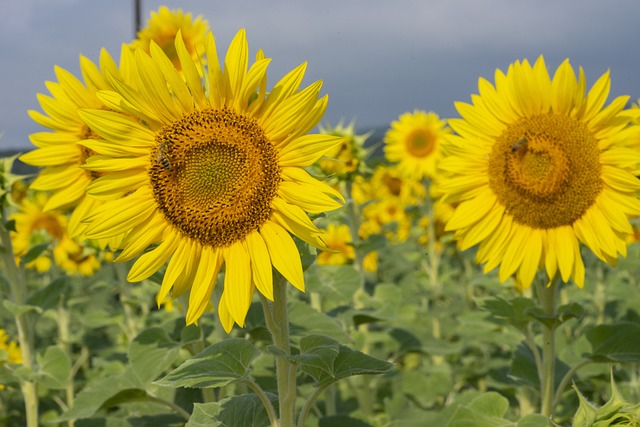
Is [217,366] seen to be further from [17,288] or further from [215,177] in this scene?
[17,288]

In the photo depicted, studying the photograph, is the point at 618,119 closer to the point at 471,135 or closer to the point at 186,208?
the point at 471,135

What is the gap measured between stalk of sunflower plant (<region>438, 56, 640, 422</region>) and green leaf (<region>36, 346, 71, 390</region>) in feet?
6.72

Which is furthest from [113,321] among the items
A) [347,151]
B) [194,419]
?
[194,419]

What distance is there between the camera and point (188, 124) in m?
2.11

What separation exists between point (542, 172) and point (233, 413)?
1755 mm

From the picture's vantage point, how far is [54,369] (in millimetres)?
3562

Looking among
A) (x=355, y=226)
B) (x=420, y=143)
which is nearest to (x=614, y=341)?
(x=355, y=226)

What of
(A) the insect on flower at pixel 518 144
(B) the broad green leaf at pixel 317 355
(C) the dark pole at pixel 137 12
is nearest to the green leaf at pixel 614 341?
(A) the insect on flower at pixel 518 144

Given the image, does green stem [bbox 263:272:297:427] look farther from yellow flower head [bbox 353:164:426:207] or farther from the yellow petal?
yellow flower head [bbox 353:164:426:207]

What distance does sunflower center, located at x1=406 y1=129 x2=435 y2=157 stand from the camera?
24.8ft

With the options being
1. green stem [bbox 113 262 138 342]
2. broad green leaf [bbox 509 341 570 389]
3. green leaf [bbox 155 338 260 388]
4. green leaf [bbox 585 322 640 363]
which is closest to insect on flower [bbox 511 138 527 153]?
green leaf [bbox 585 322 640 363]

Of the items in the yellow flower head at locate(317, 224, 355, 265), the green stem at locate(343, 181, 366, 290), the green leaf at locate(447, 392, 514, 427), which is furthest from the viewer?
the yellow flower head at locate(317, 224, 355, 265)

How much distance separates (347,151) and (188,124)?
3.14 meters

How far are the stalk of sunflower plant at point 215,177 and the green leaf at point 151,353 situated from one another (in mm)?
946
